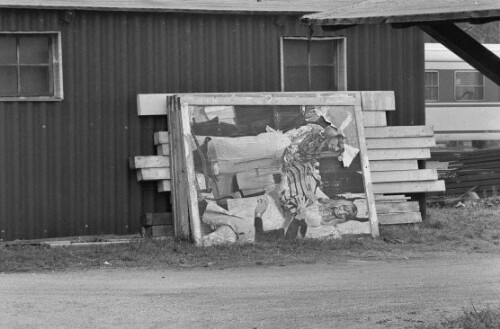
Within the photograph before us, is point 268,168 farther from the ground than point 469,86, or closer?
closer

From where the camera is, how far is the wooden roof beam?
9.06 meters

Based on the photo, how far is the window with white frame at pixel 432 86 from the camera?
26969 millimetres

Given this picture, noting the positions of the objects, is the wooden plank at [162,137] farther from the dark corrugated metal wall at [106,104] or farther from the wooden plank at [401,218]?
the wooden plank at [401,218]

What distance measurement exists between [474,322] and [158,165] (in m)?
8.62

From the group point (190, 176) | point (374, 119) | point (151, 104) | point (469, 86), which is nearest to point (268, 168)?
point (190, 176)

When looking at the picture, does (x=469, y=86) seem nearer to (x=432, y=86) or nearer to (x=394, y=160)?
(x=432, y=86)

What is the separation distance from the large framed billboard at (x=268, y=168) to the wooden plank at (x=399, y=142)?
80cm

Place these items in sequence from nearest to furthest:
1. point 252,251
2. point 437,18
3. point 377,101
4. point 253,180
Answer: point 437,18
point 252,251
point 253,180
point 377,101

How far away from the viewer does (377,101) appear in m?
18.0

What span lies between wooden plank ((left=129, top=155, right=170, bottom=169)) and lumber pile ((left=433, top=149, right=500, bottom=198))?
887cm

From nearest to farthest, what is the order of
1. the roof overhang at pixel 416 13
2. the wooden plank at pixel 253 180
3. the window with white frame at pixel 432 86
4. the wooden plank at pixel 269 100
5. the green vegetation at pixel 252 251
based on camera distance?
the roof overhang at pixel 416 13 → the green vegetation at pixel 252 251 → the wooden plank at pixel 253 180 → the wooden plank at pixel 269 100 → the window with white frame at pixel 432 86

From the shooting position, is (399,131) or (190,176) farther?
(399,131)

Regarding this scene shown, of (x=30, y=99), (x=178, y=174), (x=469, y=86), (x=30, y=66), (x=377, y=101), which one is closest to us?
(x=178, y=174)

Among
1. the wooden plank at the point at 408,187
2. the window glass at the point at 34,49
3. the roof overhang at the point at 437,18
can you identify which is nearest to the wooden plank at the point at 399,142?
the wooden plank at the point at 408,187
